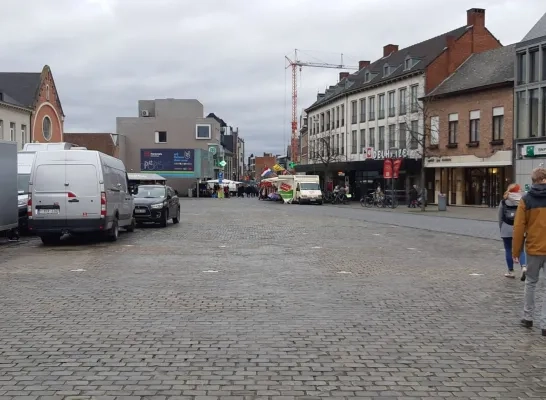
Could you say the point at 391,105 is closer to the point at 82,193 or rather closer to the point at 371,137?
the point at 371,137

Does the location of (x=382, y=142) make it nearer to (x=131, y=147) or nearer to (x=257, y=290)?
(x=131, y=147)

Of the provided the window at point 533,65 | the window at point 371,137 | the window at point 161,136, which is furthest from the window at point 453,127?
the window at point 161,136

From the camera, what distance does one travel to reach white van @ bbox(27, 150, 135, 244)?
15.5 meters

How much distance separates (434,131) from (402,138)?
549 centimetres

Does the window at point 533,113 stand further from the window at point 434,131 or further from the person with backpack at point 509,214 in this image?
the person with backpack at point 509,214

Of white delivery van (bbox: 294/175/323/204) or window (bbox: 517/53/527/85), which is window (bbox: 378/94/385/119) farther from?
window (bbox: 517/53/527/85)

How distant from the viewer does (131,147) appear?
8269 cm

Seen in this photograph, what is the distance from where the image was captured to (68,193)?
15562 mm

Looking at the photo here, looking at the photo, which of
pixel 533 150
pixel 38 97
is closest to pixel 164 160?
pixel 38 97

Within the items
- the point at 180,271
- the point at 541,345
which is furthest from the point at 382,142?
the point at 541,345

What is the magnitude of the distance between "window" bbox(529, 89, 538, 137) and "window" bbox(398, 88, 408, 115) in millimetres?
15409

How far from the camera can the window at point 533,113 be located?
35.8 m

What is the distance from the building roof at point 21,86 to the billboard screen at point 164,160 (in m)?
23.0

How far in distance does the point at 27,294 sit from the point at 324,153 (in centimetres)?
6022
